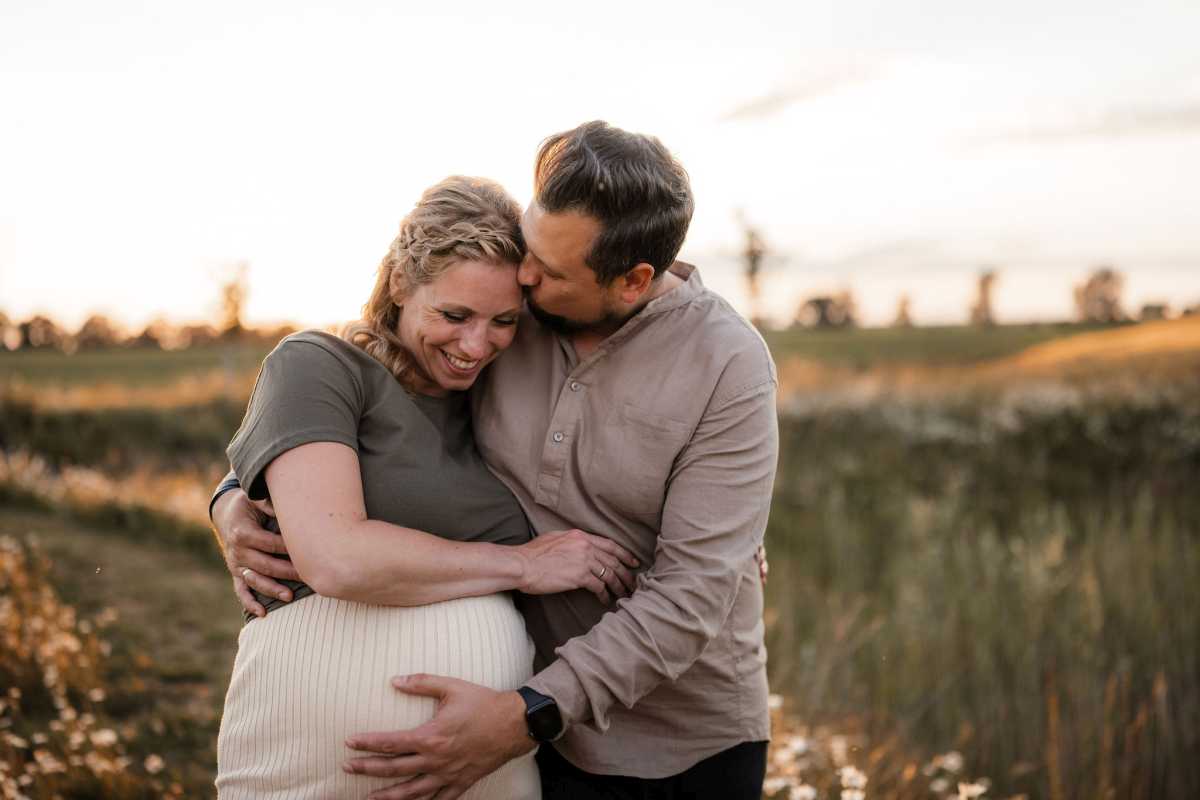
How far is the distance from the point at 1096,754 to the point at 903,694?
91 centimetres

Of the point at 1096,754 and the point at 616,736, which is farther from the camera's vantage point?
the point at 1096,754

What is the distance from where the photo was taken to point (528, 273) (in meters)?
2.37

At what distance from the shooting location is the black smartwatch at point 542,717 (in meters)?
2.15

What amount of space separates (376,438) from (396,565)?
1.07ft

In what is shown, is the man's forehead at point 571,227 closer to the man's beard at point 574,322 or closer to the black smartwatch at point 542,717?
the man's beard at point 574,322

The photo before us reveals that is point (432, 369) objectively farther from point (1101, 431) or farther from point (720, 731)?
point (1101, 431)

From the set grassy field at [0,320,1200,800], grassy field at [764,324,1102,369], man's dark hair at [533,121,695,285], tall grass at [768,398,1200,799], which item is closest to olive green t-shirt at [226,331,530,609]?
man's dark hair at [533,121,695,285]

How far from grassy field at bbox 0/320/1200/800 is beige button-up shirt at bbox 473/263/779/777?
888 mm

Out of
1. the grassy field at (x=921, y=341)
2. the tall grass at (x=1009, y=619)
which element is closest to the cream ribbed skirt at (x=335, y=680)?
the tall grass at (x=1009, y=619)

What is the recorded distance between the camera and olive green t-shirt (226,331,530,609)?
2123 mm

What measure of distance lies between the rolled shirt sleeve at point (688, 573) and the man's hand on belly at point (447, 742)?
0.37 ft

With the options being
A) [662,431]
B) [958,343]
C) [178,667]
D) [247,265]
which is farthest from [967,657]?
[958,343]

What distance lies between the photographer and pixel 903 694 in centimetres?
A: 506

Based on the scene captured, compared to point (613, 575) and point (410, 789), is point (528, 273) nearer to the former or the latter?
point (613, 575)
